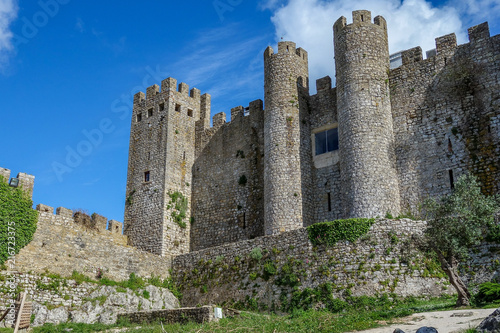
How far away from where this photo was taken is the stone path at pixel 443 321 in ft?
45.1

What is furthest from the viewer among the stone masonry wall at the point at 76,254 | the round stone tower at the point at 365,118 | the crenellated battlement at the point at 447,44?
the crenellated battlement at the point at 447,44

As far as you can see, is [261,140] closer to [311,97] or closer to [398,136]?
[311,97]

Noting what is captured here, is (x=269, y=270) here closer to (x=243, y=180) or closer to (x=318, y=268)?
(x=318, y=268)

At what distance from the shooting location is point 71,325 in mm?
20547

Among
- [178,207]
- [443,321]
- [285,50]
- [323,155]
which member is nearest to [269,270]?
[323,155]

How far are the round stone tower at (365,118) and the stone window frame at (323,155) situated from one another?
1676 millimetres

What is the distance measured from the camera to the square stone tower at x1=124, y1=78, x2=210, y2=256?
29.5 meters

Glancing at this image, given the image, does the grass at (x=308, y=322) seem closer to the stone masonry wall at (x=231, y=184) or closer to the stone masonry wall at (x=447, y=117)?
the stone masonry wall at (x=447, y=117)

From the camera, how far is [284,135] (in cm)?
2767

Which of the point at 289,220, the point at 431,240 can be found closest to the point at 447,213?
the point at 431,240

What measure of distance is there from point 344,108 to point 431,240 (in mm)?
8294

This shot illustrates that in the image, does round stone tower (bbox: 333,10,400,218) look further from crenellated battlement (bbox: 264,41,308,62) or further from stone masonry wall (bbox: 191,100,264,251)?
stone masonry wall (bbox: 191,100,264,251)

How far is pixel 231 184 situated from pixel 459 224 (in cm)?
1380

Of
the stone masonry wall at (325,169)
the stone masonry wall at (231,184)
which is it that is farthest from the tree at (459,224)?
the stone masonry wall at (231,184)
